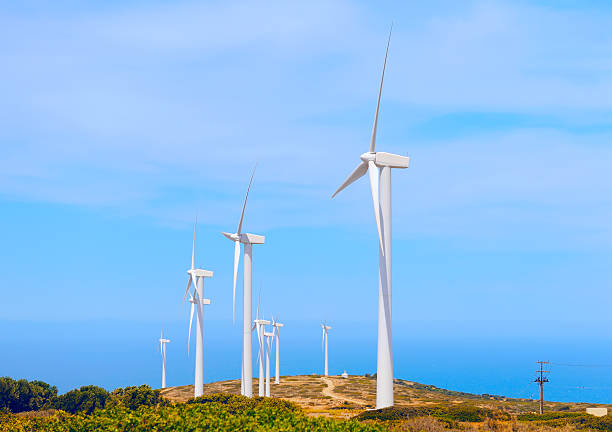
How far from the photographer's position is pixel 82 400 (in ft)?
234

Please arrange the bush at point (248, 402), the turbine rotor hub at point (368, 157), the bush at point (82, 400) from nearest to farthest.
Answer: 1. the bush at point (248, 402)
2. the turbine rotor hub at point (368, 157)
3. the bush at point (82, 400)

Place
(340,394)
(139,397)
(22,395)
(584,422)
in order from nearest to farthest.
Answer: (584,422) < (139,397) < (22,395) < (340,394)

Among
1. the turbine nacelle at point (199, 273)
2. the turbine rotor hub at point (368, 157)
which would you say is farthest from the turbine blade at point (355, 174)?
the turbine nacelle at point (199, 273)

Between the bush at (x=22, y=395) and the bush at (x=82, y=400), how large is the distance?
2810 mm

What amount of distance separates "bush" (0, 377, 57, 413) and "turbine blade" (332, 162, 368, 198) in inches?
1691

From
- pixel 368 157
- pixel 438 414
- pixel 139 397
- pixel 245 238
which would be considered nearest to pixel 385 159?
pixel 368 157

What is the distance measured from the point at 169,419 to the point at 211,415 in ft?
7.50

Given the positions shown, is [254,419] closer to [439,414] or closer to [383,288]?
[383,288]

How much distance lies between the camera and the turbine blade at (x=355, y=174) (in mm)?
54125

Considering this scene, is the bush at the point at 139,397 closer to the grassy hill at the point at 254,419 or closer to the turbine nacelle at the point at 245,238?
the grassy hill at the point at 254,419

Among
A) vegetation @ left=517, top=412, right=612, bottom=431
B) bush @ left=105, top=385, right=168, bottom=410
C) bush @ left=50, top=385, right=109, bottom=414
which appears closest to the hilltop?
bush @ left=50, top=385, right=109, bottom=414

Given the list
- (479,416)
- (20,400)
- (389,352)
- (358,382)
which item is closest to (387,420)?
Result: (389,352)

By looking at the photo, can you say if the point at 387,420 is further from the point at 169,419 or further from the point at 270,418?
the point at 169,419

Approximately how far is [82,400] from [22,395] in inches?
388
